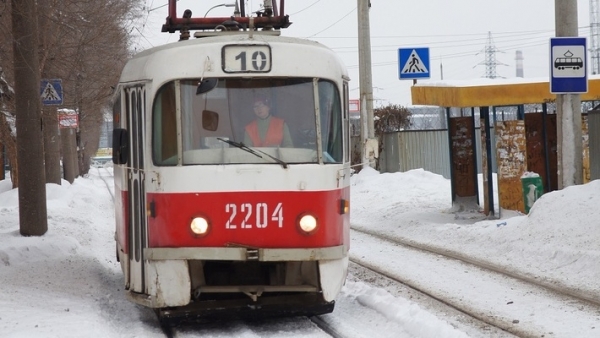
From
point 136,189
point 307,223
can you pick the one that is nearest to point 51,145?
point 136,189

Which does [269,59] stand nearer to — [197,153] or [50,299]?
[197,153]

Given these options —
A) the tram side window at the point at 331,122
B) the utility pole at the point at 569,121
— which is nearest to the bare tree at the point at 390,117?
the utility pole at the point at 569,121

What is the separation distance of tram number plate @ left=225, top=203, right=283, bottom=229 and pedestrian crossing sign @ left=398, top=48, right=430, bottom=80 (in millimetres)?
15128

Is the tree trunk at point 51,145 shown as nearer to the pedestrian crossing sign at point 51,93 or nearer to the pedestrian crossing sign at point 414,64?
the pedestrian crossing sign at point 51,93

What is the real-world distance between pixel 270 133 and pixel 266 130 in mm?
46

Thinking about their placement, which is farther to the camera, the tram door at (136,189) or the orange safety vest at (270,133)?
the tram door at (136,189)

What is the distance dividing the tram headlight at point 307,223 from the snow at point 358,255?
950 millimetres

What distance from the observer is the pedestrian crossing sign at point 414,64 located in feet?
80.2

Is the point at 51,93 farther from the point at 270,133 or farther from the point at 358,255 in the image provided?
the point at 270,133

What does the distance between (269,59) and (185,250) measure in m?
1.91

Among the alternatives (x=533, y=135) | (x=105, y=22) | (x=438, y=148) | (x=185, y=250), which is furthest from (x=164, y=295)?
(x=438, y=148)

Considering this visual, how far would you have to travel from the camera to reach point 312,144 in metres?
9.93

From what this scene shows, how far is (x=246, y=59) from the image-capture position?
9914 mm

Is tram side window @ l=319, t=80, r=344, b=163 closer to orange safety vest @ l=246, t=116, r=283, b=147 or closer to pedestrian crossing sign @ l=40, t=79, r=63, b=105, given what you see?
orange safety vest @ l=246, t=116, r=283, b=147
